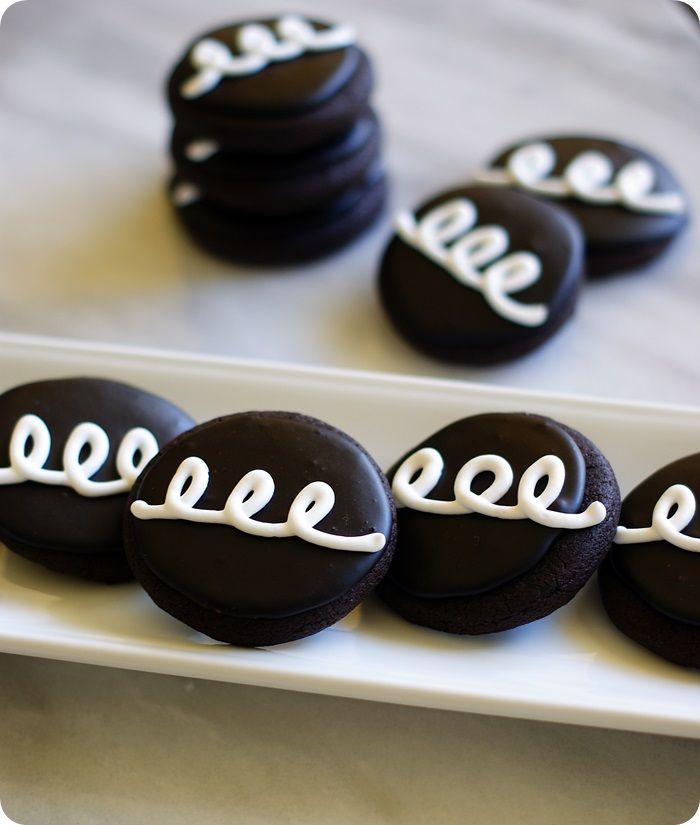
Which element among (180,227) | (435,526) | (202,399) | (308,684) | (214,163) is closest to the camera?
(308,684)

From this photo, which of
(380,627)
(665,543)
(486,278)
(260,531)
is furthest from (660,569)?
(486,278)

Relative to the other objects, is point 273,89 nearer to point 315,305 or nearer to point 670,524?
point 315,305

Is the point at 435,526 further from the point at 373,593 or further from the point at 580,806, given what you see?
the point at 580,806

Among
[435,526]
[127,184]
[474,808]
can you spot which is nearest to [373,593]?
[435,526]

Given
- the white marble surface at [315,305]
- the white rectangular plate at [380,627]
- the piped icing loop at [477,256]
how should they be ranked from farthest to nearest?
the piped icing loop at [477,256] < the white marble surface at [315,305] < the white rectangular plate at [380,627]

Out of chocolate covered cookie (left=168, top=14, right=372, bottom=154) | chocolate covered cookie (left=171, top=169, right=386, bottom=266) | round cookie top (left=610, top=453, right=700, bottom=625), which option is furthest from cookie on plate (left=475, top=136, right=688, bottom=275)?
round cookie top (left=610, top=453, right=700, bottom=625)

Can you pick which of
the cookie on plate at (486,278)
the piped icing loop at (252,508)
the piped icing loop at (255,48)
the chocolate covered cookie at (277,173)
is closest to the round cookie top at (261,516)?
the piped icing loop at (252,508)

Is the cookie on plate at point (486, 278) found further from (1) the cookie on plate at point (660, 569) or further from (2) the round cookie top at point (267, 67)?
(1) the cookie on plate at point (660, 569)
